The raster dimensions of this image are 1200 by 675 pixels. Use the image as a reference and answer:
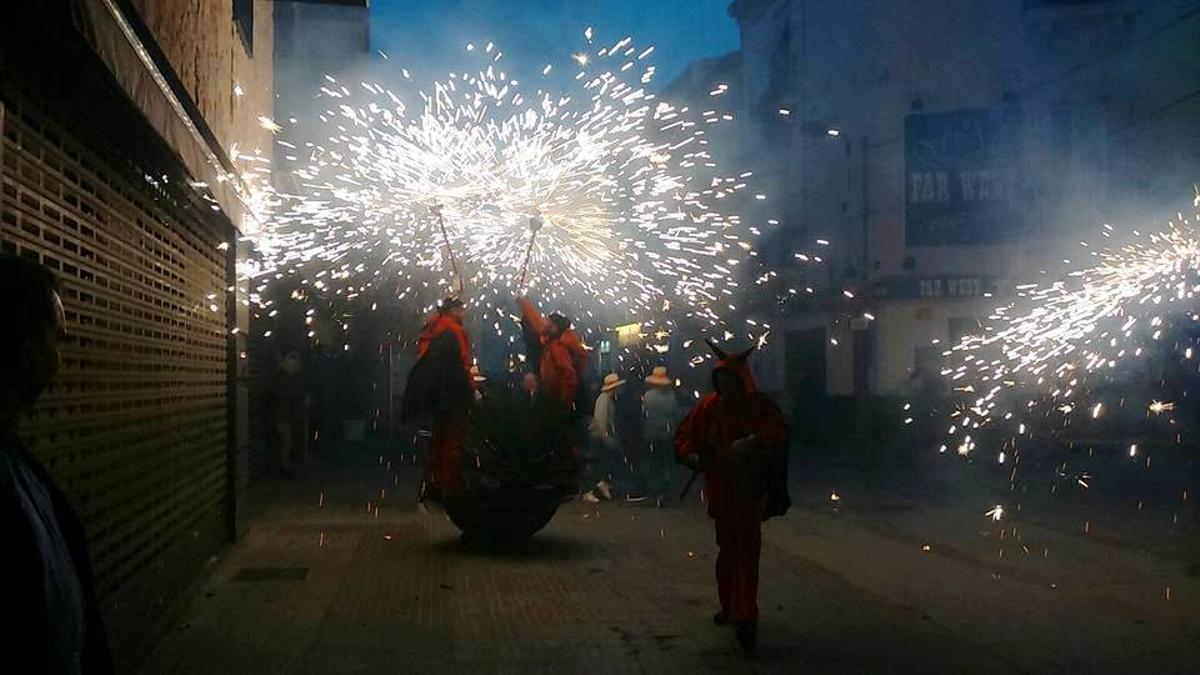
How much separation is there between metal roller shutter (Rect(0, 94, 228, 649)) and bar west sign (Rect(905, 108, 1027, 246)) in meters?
18.6

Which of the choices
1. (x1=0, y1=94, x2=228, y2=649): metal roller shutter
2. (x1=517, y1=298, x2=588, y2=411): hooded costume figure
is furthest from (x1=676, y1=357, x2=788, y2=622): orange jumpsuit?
(x1=517, y1=298, x2=588, y2=411): hooded costume figure

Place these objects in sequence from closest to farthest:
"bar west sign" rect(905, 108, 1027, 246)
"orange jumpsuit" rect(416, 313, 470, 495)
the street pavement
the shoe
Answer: the street pavement, "orange jumpsuit" rect(416, 313, 470, 495), the shoe, "bar west sign" rect(905, 108, 1027, 246)

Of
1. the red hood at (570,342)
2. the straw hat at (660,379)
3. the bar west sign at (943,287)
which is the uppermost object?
the bar west sign at (943,287)

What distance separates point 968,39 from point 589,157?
16842 mm

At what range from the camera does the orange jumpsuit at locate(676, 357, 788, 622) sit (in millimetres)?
7117

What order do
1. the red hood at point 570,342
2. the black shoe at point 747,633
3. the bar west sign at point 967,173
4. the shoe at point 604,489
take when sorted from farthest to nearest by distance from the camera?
1. the bar west sign at point 967,173
2. the shoe at point 604,489
3. the red hood at point 570,342
4. the black shoe at point 747,633

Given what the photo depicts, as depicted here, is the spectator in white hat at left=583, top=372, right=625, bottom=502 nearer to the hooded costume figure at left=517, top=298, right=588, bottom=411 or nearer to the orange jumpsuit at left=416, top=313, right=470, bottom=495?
the hooded costume figure at left=517, top=298, right=588, bottom=411

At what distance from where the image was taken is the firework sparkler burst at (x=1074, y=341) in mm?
15180

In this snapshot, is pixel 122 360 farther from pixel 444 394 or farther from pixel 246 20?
pixel 246 20

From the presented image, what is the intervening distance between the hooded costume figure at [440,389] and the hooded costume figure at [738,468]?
13.4 feet

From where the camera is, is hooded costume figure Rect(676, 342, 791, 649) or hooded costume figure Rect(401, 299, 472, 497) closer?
hooded costume figure Rect(676, 342, 791, 649)

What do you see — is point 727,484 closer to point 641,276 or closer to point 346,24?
point 641,276

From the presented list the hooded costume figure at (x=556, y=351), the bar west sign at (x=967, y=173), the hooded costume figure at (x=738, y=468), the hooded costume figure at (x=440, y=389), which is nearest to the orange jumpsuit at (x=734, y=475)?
the hooded costume figure at (x=738, y=468)

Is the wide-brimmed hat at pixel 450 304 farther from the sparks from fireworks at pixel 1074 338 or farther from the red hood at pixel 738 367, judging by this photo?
the sparks from fireworks at pixel 1074 338
